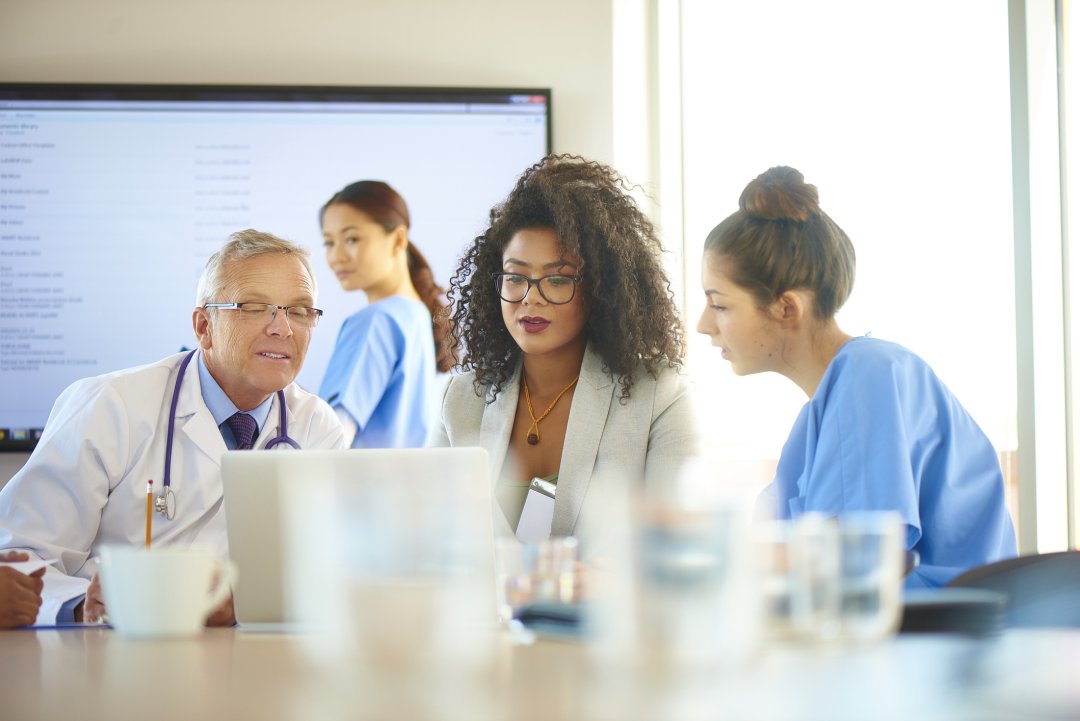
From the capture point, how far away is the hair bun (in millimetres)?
2309

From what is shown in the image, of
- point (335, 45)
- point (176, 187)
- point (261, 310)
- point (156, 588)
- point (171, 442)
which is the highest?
point (335, 45)

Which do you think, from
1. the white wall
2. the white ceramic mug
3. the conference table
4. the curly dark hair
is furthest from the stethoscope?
the white wall

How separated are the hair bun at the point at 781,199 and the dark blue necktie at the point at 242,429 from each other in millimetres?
1221

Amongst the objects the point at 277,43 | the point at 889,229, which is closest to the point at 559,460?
the point at 889,229

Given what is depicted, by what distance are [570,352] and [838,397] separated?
2.41ft

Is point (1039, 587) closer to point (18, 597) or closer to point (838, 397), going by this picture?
point (838, 397)

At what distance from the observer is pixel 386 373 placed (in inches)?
144

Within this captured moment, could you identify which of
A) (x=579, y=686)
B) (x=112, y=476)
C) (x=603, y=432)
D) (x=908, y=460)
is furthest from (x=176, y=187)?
(x=579, y=686)

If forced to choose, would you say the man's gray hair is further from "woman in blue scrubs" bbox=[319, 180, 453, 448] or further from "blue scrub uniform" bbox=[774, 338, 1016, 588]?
"blue scrub uniform" bbox=[774, 338, 1016, 588]

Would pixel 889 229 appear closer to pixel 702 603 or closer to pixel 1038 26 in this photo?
pixel 1038 26

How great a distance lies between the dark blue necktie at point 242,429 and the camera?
2336mm

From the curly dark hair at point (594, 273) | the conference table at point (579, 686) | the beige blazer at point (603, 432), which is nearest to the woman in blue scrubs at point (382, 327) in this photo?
the curly dark hair at point (594, 273)

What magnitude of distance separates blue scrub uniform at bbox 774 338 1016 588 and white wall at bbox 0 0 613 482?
205 centimetres

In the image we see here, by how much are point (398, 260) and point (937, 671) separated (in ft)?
10.2
